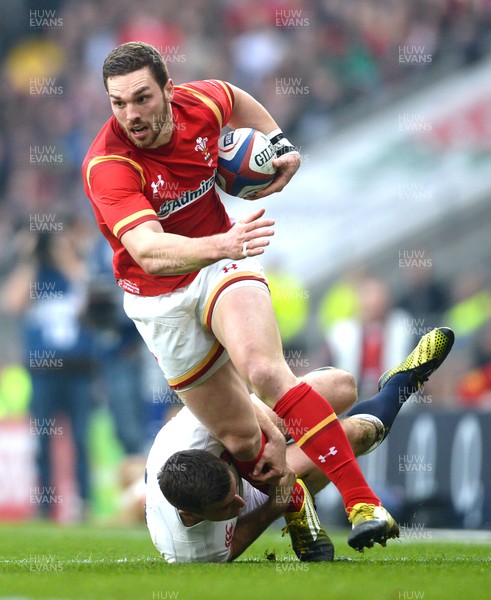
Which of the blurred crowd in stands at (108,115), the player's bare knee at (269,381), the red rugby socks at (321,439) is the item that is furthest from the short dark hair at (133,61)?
the blurred crowd in stands at (108,115)

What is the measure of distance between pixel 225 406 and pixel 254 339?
1.70 ft

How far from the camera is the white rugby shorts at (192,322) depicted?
6211 millimetres

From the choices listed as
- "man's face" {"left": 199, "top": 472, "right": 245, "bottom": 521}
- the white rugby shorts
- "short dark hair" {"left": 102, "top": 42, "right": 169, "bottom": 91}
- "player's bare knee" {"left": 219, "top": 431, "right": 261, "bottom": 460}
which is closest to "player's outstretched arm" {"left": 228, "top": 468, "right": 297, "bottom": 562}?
"player's bare knee" {"left": 219, "top": 431, "right": 261, "bottom": 460}

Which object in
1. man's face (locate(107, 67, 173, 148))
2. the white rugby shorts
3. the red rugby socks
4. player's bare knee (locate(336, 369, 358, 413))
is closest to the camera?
the red rugby socks

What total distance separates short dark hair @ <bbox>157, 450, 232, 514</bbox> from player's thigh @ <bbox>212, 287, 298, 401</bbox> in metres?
0.41

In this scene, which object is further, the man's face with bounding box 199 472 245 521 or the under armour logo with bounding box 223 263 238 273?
the under armour logo with bounding box 223 263 238 273

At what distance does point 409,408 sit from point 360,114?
6.66 meters

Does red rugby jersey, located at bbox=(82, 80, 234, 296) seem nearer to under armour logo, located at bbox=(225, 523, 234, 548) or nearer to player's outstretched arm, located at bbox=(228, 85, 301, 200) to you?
player's outstretched arm, located at bbox=(228, 85, 301, 200)

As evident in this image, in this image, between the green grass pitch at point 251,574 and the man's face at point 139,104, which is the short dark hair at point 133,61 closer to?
the man's face at point 139,104

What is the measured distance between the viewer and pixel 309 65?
55.2 feet

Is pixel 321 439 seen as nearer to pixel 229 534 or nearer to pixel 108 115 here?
pixel 229 534

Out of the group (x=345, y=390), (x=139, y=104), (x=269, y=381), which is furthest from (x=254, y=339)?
(x=139, y=104)

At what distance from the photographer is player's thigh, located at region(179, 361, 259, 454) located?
6.01 meters

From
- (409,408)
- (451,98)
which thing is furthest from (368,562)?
(451,98)
